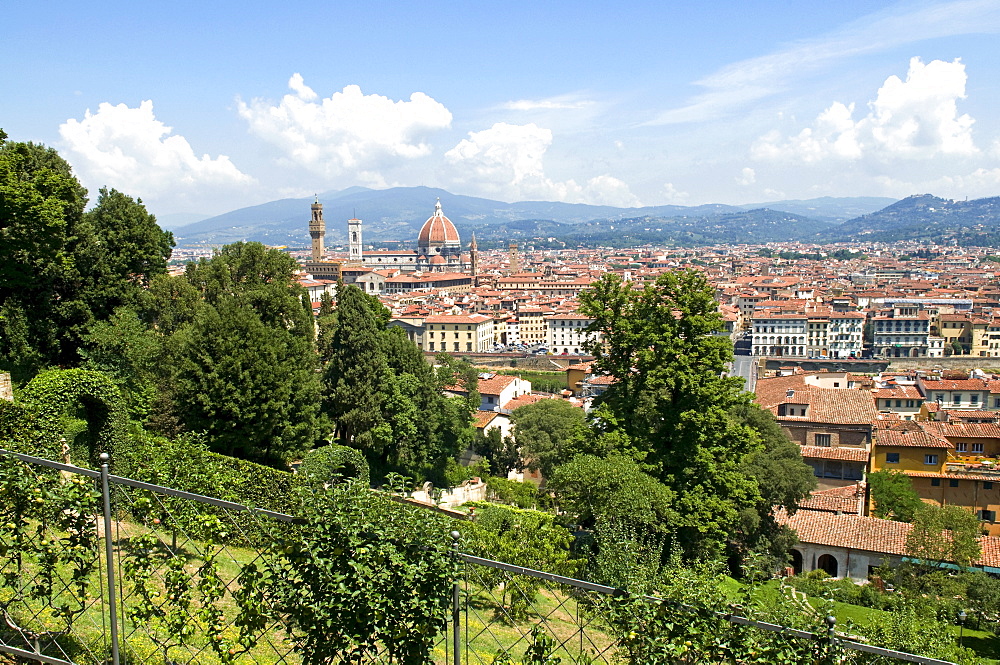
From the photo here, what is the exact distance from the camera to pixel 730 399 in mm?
11516

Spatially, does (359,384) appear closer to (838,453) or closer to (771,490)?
(771,490)

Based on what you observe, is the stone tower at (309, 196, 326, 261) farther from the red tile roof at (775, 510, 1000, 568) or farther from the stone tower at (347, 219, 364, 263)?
the red tile roof at (775, 510, 1000, 568)

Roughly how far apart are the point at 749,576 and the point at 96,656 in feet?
13.0

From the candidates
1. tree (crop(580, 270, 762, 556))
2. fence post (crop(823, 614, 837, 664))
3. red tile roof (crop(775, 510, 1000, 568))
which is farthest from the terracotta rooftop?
fence post (crop(823, 614, 837, 664))

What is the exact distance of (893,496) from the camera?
65.6 ft

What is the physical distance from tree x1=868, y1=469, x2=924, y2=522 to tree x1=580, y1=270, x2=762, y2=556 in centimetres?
973

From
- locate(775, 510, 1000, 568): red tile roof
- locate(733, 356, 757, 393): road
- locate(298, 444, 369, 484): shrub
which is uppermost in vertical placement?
locate(298, 444, 369, 484): shrub

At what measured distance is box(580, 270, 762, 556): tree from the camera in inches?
447

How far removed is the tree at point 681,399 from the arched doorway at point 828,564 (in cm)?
592

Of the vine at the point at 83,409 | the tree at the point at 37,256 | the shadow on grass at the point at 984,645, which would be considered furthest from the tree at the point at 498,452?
the vine at the point at 83,409

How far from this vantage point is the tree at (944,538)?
575 inches

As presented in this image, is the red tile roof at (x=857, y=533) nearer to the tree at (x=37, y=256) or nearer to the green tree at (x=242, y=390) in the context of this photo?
the green tree at (x=242, y=390)

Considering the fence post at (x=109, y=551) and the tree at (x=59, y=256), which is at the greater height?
the tree at (x=59, y=256)

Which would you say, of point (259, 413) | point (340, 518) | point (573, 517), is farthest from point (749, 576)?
point (259, 413)
